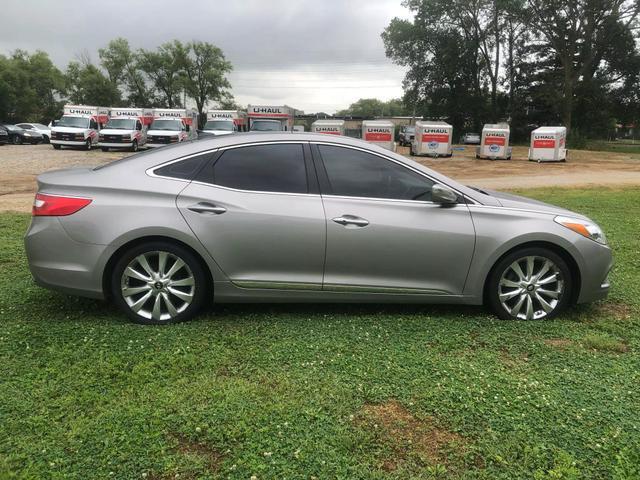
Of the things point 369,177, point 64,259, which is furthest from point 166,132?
point 369,177

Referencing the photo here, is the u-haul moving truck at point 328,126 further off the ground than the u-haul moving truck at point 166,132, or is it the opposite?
the u-haul moving truck at point 328,126

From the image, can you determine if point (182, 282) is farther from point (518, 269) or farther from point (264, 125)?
point (264, 125)

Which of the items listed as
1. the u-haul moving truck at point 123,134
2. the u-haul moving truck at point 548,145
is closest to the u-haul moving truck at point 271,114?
the u-haul moving truck at point 123,134

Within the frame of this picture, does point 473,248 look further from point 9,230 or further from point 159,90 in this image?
point 159,90

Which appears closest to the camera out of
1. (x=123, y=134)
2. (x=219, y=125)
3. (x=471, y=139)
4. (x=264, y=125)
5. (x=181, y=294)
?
(x=181, y=294)

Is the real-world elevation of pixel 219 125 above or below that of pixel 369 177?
above

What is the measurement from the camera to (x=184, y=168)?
406 centimetres

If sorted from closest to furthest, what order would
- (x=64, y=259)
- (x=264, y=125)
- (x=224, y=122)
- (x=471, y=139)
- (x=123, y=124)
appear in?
(x=64, y=259), (x=264, y=125), (x=123, y=124), (x=224, y=122), (x=471, y=139)

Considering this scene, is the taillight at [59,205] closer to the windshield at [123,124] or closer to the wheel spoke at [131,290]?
the wheel spoke at [131,290]

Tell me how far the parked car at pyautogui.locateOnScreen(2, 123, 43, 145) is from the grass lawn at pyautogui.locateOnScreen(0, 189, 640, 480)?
4089 centimetres

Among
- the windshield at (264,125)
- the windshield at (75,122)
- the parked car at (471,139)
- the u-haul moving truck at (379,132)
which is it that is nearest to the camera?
the windshield at (264,125)

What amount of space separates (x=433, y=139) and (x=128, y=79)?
51850mm

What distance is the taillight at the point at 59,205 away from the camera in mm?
3855

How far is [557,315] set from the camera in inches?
169
